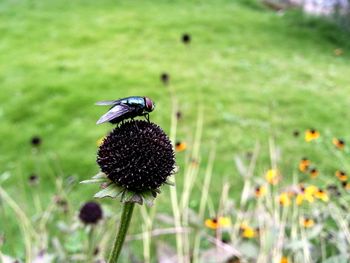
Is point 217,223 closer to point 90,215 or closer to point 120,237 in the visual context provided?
point 90,215

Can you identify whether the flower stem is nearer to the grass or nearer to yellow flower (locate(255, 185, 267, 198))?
yellow flower (locate(255, 185, 267, 198))

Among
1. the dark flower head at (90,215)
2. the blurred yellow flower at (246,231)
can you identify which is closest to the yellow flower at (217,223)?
the blurred yellow flower at (246,231)

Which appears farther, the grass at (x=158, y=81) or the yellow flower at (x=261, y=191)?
the grass at (x=158, y=81)

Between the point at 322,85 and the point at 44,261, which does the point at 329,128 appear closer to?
the point at 322,85

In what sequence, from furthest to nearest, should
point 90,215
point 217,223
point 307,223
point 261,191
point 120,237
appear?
point 261,191, point 307,223, point 217,223, point 90,215, point 120,237

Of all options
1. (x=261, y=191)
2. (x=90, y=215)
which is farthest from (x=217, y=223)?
(x=90, y=215)

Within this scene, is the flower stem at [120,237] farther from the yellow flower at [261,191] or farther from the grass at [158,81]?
the grass at [158,81]

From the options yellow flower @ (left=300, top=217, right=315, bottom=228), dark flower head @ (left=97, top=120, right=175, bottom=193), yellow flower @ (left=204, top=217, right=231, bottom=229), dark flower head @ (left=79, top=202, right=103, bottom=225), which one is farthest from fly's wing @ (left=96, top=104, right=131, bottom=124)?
yellow flower @ (left=300, top=217, right=315, bottom=228)
